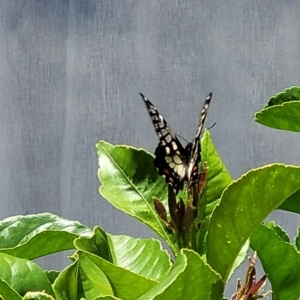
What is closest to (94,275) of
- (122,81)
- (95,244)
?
(95,244)

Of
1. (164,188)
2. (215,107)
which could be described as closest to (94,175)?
(215,107)

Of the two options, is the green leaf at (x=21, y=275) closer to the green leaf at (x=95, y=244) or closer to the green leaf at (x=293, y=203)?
the green leaf at (x=95, y=244)

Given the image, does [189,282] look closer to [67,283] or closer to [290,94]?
[67,283]

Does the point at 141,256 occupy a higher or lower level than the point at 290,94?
lower

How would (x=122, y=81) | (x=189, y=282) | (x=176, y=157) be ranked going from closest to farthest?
(x=189, y=282), (x=176, y=157), (x=122, y=81)

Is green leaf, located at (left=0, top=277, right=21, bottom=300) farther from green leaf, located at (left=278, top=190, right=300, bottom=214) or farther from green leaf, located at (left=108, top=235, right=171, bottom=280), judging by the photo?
green leaf, located at (left=278, top=190, right=300, bottom=214)

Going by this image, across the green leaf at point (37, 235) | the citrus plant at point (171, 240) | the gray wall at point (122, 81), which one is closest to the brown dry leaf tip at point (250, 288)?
the citrus plant at point (171, 240)
